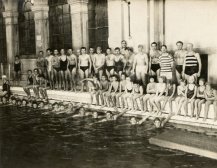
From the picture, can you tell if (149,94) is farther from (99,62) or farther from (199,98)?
(99,62)

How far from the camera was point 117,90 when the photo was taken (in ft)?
39.5

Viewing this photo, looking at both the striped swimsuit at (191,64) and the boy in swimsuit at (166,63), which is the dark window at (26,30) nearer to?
the boy in swimsuit at (166,63)

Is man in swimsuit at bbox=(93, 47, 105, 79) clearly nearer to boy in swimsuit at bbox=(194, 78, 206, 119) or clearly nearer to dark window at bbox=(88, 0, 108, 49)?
dark window at bbox=(88, 0, 108, 49)

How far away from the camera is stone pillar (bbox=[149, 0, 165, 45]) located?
12938mm

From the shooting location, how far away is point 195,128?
366 inches

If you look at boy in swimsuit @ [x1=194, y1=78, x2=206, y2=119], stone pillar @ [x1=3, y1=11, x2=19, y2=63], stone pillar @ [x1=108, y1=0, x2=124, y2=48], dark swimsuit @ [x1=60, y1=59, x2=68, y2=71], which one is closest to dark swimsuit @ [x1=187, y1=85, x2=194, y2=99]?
boy in swimsuit @ [x1=194, y1=78, x2=206, y2=119]

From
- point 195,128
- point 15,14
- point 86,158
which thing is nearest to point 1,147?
point 86,158

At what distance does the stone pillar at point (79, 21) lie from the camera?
15.6 m

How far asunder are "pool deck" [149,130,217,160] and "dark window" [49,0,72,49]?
9.71 m

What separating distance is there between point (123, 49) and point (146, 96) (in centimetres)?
286

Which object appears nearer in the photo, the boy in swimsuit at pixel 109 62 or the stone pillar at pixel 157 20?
the boy in swimsuit at pixel 109 62

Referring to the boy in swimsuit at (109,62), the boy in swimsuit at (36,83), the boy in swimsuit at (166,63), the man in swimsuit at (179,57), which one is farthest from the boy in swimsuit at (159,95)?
the boy in swimsuit at (36,83)

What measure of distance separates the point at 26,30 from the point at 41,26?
2166mm

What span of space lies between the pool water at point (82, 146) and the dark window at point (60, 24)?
6.62 metres
